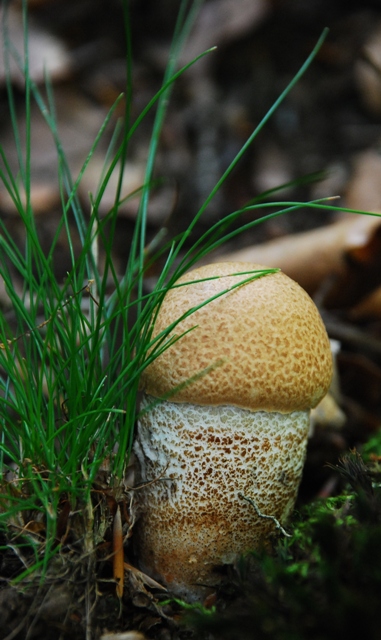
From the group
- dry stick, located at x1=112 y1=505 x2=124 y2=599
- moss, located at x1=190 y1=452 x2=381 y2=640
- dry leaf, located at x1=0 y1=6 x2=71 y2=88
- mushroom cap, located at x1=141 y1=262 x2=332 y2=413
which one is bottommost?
dry stick, located at x1=112 y1=505 x2=124 y2=599

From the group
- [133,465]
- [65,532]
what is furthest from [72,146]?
[65,532]

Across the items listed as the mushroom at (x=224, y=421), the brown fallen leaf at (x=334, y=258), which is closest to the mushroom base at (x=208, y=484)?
the mushroom at (x=224, y=421)

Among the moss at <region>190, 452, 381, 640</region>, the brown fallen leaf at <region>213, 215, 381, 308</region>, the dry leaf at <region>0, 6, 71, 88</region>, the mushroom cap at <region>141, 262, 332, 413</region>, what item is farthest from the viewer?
the dry leaf at <region>0, 6, 71, 88</region>

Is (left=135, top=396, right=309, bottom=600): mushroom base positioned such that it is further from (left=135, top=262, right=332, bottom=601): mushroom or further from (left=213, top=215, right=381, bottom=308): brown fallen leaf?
(left=213, top=215, right=381, bottom=308): brown fallen leaf

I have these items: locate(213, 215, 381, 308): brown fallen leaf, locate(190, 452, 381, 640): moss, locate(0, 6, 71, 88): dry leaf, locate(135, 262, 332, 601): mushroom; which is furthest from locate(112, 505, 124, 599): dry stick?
locate(0, 6, 71, 88): dry leaf

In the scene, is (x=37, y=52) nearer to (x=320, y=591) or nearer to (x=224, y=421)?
(x=224, y=421)

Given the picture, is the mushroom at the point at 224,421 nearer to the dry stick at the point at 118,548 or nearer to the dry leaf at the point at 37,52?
the dry stick at the point at 118,548

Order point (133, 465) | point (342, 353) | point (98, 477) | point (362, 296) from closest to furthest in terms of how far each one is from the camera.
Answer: point (98, 477) < point (133, 465) < point (342, 353) < point (362, 296)

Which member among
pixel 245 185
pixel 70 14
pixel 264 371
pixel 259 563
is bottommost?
pixel 259 563

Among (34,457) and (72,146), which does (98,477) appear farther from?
(72,146)
